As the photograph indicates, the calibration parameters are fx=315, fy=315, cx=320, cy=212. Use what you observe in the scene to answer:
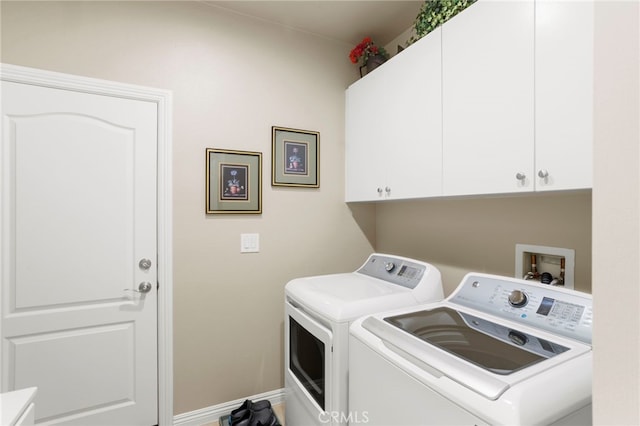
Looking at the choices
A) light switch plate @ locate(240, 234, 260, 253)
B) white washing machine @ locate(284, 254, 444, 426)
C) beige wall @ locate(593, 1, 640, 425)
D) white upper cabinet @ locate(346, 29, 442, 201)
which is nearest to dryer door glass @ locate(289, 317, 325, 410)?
white washing machine @ locate(284, 254, 444, 426)

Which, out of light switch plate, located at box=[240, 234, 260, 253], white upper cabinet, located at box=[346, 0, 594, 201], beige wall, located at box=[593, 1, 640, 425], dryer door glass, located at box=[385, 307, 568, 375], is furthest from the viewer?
light switch plate, located at box=[240, 234, 260, 253]

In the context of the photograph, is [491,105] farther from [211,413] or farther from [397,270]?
[211,413]

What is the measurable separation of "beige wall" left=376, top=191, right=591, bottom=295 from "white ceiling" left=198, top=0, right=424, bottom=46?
1239mm

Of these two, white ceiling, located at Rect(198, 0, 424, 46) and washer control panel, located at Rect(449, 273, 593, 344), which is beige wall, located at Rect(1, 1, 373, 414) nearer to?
white ceiling, located at Rect(198, 0, 424, 46)

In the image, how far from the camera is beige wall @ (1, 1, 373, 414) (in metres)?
1.72

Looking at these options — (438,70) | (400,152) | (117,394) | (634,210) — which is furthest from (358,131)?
(117,394)

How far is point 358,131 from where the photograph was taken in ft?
7.14

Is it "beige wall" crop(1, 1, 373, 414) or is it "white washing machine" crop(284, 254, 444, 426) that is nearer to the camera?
"white washing machine" crop(284, 254, 444, 426)

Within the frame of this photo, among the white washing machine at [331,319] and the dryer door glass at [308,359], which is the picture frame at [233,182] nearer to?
the white washing machine at [331,319]

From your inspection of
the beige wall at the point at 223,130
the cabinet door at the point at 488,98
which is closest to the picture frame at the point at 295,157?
the beige wall at the point at 223,130

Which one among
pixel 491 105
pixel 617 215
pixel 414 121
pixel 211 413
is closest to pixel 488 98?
pixel 491 105

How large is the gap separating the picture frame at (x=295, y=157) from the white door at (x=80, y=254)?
75cm

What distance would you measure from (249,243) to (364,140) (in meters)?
1.03

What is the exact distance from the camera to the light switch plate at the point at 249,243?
2.07 m
